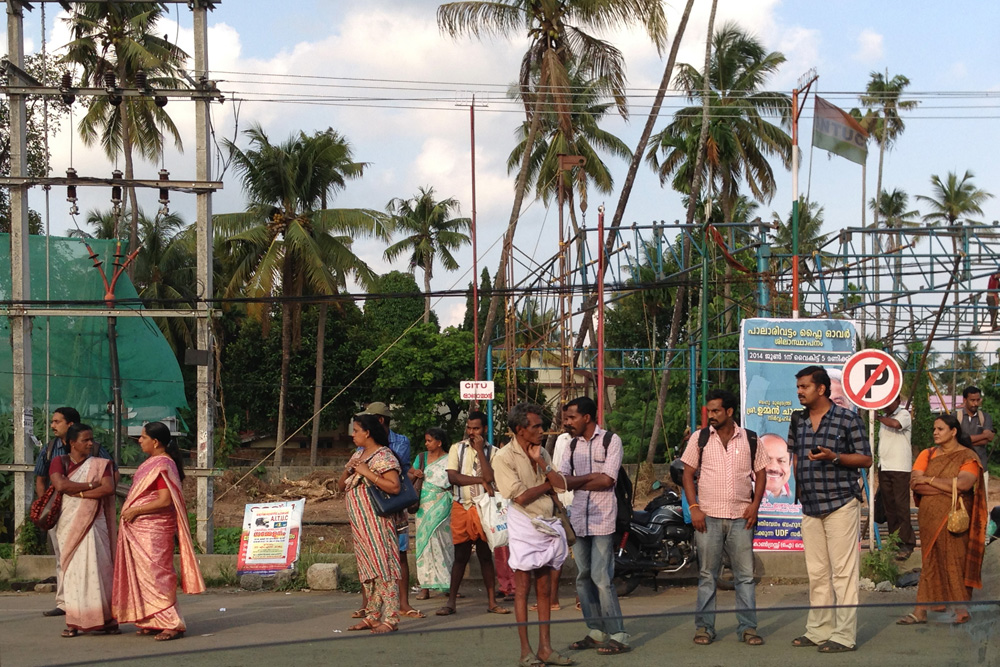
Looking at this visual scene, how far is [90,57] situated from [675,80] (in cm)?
1773

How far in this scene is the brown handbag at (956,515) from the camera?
297 inches

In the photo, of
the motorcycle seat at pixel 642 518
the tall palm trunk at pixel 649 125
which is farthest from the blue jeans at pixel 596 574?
the tall palm trunk at pixel 649 125

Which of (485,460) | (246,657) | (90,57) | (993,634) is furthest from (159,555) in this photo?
(90,57)

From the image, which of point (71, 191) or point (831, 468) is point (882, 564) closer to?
point (831, 468)

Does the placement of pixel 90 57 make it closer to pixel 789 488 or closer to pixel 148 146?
pixel 148 146

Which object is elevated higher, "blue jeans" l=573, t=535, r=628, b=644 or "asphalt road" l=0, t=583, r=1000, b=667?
"asphalt road" l=0, t=583, r=1000, b=667

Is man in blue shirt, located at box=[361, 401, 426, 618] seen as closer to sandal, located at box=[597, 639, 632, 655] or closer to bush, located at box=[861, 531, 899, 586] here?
bush, located at box=[861, 531, 899, 586]

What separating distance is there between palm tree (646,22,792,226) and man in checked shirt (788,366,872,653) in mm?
27186

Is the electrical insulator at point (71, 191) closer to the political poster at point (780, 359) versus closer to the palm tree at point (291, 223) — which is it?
the political poster at point (780, 359)

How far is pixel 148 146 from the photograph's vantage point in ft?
111

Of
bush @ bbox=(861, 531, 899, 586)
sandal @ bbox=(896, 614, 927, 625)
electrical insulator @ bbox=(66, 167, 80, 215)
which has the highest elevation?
electrical insulator @ bbox=(66, 167, 80, 215)

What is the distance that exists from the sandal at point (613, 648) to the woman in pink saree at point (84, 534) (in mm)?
4787

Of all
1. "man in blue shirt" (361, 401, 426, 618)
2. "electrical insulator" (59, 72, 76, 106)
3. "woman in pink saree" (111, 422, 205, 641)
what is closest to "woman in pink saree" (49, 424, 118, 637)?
"woman in pink saree" (111, 422, 205, 641)

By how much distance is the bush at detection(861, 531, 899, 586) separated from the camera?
9.88 metres
